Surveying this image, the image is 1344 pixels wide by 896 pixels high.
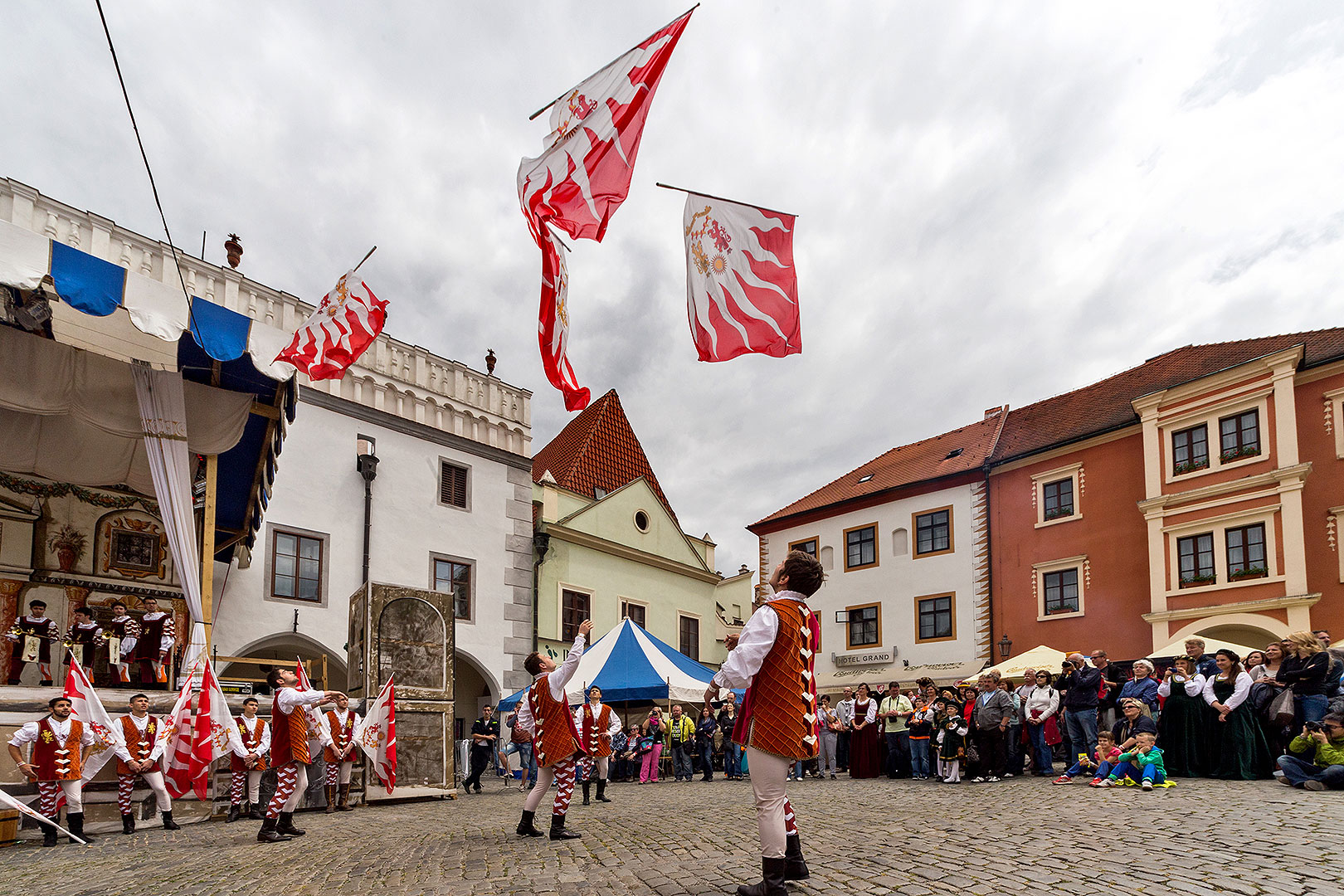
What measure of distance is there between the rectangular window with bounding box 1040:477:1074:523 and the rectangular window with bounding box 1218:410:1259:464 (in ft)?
14.9

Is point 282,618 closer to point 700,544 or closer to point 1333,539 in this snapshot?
point 700,544

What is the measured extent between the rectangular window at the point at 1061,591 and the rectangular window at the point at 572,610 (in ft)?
45.3

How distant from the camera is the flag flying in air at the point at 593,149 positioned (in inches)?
325

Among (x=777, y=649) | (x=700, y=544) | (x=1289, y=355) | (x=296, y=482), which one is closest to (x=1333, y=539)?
(x=1289, y=355)

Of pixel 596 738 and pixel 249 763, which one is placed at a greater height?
pixel 249 763

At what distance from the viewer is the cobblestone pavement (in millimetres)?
5602

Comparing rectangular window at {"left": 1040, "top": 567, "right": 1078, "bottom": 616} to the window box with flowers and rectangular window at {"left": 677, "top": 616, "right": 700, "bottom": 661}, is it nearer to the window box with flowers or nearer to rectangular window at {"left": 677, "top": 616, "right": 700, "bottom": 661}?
→ the window box with flowers

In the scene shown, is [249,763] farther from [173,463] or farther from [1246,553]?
[1246,553]

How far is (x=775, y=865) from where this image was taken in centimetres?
528

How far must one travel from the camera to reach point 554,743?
28.7ft

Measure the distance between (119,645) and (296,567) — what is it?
14.1 feet

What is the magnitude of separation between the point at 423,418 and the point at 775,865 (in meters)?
20.7

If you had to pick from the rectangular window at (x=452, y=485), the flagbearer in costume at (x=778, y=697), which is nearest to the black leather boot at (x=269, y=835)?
the flagbearer in costume at (x=778, y=697)

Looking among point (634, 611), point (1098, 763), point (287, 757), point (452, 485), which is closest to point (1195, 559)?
point (1098, 763)
